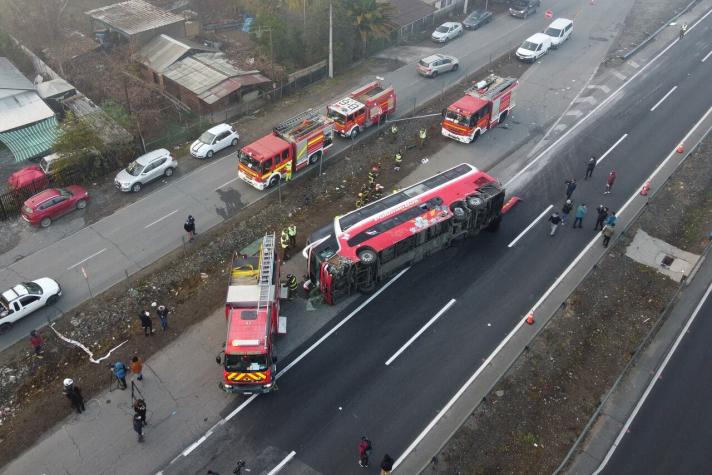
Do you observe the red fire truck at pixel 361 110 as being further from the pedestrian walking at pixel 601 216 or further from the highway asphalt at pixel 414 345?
the pedestrian walking at pixel 601 216

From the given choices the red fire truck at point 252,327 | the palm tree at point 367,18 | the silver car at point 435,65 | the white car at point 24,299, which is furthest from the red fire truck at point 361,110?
the white car at point 24,299

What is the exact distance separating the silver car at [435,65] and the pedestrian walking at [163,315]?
2940 cm

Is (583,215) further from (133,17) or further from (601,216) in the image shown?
(133,17)

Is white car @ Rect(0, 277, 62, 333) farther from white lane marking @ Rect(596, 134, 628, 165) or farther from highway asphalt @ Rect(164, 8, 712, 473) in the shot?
white lane marking @ Rect(596, 134, 628, 165)

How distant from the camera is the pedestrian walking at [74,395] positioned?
19.7 meters

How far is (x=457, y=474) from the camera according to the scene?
18781 millimetres

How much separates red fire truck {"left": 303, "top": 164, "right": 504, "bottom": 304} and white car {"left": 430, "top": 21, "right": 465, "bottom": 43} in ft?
86.2

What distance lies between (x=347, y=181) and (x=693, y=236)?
18.8 m

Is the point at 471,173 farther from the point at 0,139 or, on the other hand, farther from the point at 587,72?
the point at 0,139

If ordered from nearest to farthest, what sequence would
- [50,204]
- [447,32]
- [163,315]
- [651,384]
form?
[651,384]
[163,315]
[50,204]
[447,32]

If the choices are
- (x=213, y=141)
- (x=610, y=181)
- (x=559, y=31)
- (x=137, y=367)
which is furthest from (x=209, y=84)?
(x=559, y=31)

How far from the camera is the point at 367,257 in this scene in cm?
2392

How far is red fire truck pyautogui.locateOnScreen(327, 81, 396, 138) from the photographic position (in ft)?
118

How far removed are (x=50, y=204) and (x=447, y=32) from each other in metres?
36.4
